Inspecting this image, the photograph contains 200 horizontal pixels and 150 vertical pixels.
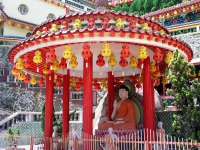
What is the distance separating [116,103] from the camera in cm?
1053

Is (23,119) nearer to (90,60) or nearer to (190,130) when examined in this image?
(90,60)

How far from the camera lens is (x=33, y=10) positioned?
1227 inches

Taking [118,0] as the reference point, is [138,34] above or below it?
below

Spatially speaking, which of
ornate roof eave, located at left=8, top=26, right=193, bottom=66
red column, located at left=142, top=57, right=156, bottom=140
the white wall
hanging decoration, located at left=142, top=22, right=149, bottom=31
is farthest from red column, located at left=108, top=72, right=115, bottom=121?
the white wall

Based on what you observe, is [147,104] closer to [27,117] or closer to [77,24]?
[77,24]

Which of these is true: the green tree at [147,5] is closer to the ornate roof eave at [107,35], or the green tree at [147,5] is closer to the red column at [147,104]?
the red column at [147,104]

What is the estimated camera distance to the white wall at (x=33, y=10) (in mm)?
29172

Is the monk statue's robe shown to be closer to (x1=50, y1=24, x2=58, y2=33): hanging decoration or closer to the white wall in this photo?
(x1=50, y1=24, x2=58, y2=33): hanging decoration

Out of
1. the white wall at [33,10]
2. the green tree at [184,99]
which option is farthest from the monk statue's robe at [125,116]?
the white wall at [33,10]

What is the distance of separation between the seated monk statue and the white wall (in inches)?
879

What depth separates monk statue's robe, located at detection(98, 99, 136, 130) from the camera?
9531 mm

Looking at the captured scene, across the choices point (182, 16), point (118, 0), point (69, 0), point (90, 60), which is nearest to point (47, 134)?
point (90, 60)

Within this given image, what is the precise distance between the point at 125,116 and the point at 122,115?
135mm

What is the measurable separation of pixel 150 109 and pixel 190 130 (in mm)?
1785
